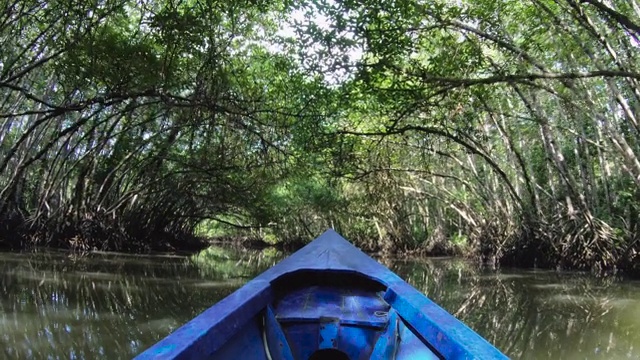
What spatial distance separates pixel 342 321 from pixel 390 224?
1378cm

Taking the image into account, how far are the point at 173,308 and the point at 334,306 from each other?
2353 mm

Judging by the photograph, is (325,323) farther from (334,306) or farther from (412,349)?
(412,349)

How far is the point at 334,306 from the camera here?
260cm

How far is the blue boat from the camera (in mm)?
1771

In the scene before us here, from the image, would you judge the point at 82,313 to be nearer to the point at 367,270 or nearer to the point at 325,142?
the point at 367,270

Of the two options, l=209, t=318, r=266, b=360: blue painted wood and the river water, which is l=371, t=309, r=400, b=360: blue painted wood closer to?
l=209, t=318, r=266, b=360: blue painted wood

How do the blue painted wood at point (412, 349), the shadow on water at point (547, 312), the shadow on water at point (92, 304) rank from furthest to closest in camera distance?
the shadow on water at point (547, 312), the shadow on water at point (92, 304), the blue painted wood at point (412, 349)

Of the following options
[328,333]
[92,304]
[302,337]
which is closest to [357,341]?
[328,333]

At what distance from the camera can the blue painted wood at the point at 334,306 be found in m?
2.39

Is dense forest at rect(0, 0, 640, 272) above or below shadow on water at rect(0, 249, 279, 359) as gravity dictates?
above

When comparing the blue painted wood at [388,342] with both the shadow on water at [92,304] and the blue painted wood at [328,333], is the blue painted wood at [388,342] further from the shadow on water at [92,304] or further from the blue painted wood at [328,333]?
the shadow on water at [92,304]

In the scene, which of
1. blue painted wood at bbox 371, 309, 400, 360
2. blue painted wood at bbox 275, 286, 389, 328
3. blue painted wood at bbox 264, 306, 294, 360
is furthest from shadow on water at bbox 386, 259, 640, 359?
blue painted wood at bbox 264, 306, 294, 360

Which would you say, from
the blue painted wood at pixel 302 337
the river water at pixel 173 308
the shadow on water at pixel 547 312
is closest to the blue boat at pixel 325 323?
the blue painted wood at pixel 302 337

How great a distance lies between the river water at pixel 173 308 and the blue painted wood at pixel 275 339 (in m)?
1.10
